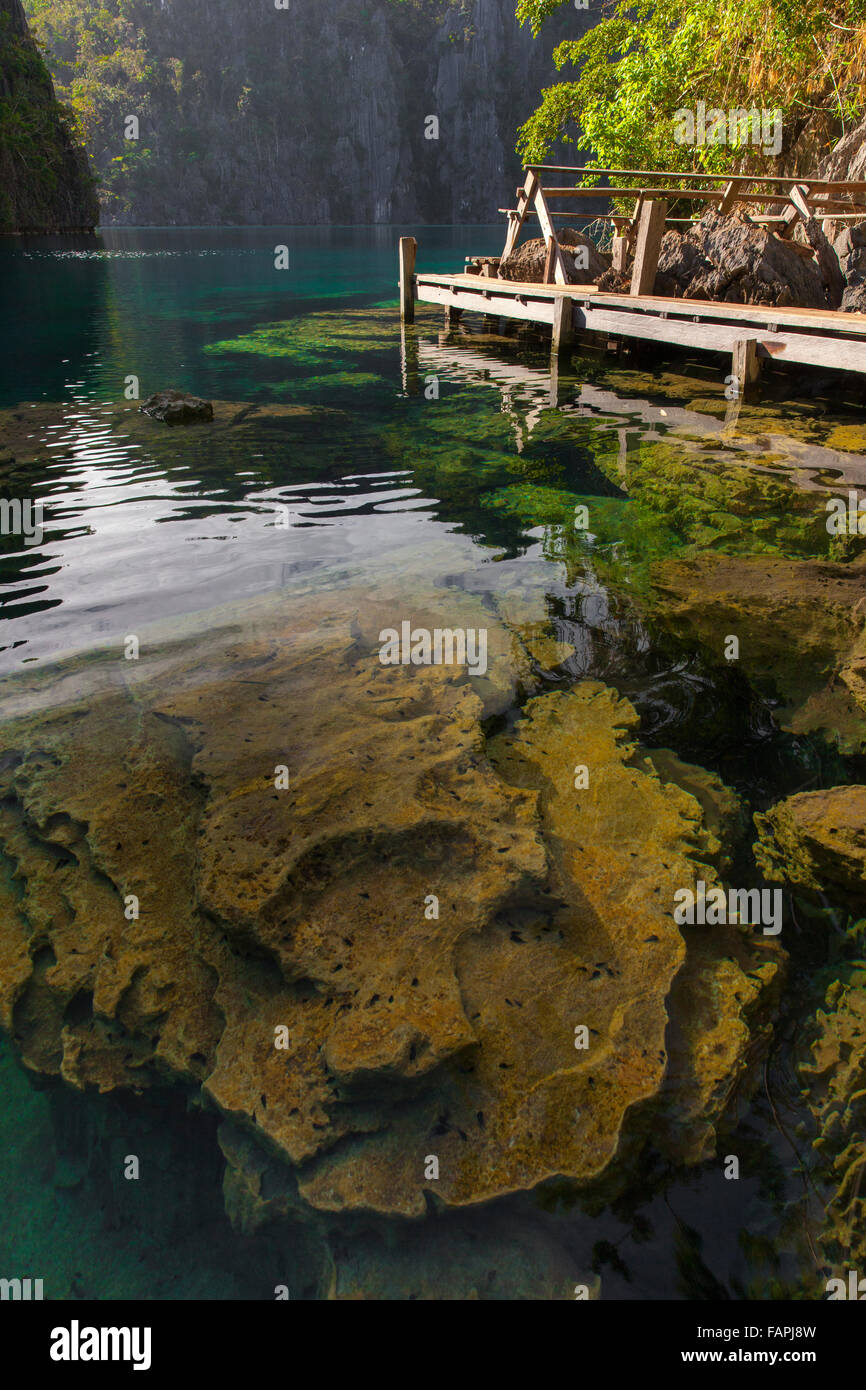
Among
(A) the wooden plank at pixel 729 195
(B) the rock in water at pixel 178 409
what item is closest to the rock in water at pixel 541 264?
(A) the wooden plank at pixel 729 195

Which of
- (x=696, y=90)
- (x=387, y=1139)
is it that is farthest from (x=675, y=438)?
Answer: (x=696, y=90)

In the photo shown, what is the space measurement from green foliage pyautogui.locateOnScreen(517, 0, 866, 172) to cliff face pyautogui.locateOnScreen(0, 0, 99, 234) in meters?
38.7

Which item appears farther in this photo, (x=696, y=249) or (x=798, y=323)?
(x=696, y=249)

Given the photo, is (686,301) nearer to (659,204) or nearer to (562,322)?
(659,204)

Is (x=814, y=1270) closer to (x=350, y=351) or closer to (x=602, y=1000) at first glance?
(x=602, y=1000)

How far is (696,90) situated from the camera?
15461mm

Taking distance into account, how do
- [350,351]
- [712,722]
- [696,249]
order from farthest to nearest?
1. [350,351]
2. [696,249]
3. [712,722]

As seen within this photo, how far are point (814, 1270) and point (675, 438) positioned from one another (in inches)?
319

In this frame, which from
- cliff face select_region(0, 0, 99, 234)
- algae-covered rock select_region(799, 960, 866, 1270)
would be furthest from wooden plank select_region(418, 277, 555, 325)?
cliff face select_region(0, 0, 99, 234)

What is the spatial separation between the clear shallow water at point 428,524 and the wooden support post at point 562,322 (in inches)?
19.6

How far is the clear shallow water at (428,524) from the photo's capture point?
2.16m

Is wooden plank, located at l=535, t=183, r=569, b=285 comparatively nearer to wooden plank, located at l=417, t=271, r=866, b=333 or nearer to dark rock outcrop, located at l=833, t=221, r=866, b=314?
wooden plank, located at l=417, t=271, r=866, b=333

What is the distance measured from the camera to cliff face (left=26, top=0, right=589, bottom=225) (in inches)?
4235

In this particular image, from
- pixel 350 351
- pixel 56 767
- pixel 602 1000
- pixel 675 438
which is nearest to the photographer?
pixel 602 1000
